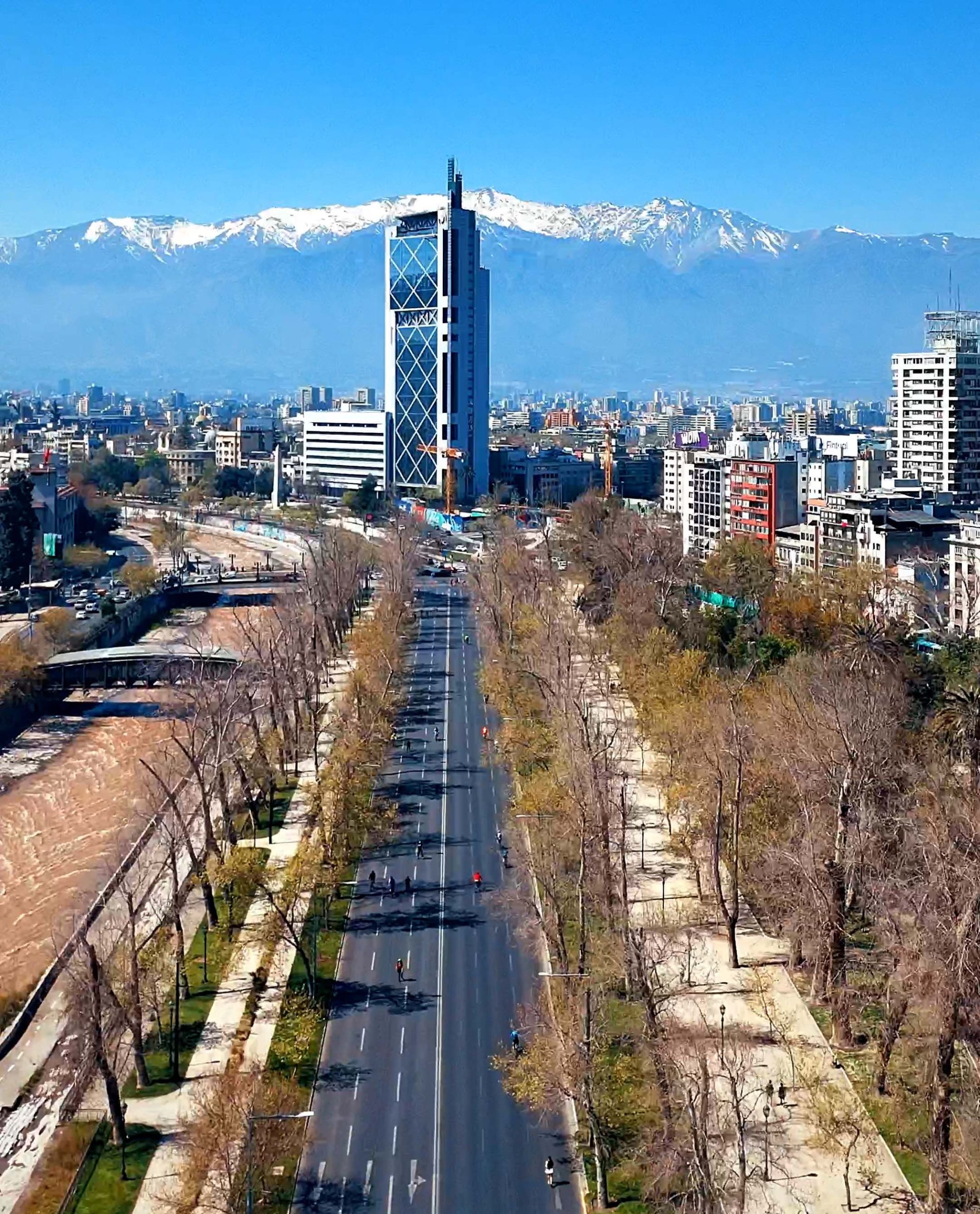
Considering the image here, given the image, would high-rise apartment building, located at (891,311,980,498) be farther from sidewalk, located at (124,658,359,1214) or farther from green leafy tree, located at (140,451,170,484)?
green leafy tree, located at (140,451,170,484)

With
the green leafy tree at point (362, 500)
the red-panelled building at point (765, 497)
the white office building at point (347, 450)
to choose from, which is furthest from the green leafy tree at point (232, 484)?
the red-panelled building at point (765, 497)

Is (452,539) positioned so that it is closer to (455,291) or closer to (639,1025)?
(455,291)

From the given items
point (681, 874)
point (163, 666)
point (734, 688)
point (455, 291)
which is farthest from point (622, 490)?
point (681, 874)

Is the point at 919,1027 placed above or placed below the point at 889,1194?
above

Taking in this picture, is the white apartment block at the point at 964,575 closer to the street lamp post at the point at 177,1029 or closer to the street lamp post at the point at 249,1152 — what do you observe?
the street lamp post at the point at 177,1029

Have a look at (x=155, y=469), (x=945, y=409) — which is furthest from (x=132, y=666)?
(x=155, y=469)

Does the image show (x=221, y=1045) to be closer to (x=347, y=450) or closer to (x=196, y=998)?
(x=196, y=998)
